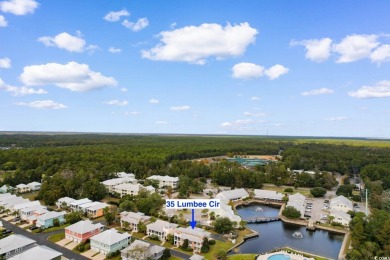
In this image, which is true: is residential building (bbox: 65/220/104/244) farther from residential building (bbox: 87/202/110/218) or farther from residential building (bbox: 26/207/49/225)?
residential building (bbox: 26/207/49/225)

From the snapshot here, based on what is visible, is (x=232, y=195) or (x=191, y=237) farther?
(x=232, y=195)

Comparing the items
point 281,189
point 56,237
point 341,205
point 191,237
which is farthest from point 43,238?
point 281,189

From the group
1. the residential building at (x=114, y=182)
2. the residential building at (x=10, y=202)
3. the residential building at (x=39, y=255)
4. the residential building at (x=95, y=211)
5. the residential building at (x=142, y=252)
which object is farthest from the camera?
the residential building at (x=114, y=182)

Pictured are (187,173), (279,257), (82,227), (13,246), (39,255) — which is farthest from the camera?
(187,173)

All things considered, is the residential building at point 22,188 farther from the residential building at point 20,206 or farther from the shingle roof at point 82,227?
the shingle roof at point 82,227

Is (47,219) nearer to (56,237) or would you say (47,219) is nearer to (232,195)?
(56,237)

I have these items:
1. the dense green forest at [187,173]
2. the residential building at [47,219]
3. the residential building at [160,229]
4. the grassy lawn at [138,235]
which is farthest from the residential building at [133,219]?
the dense green forest at [187,173]
